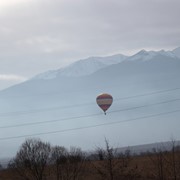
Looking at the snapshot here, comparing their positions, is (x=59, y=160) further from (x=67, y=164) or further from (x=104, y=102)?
(x=104, y=102)

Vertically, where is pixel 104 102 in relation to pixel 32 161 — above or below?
above

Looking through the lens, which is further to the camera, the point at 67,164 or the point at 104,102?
the point at 104,102

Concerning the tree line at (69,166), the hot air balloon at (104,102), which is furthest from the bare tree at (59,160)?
the hot air balloon at (104,102)

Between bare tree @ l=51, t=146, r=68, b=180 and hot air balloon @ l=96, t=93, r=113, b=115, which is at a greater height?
hot air balloon @ l=96, t=93, r=113, b=115

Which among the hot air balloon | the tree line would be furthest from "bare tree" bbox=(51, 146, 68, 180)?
the hot air balloon

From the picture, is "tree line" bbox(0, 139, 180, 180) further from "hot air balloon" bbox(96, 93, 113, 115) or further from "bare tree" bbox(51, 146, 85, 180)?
"hot air balloon" bbox(96, 93, 113, 115)

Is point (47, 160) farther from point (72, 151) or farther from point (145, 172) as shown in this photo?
point (145, 172)

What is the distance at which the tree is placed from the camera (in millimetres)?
60938

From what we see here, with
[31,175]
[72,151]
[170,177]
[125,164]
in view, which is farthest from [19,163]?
[170,177]

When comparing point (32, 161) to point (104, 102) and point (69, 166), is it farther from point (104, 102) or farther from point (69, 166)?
point (104, 102)

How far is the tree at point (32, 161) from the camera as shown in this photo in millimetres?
60938

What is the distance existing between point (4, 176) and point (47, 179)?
11.3 meters

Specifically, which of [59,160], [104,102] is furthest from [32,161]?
[104,102]

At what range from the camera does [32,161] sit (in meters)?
61.0
